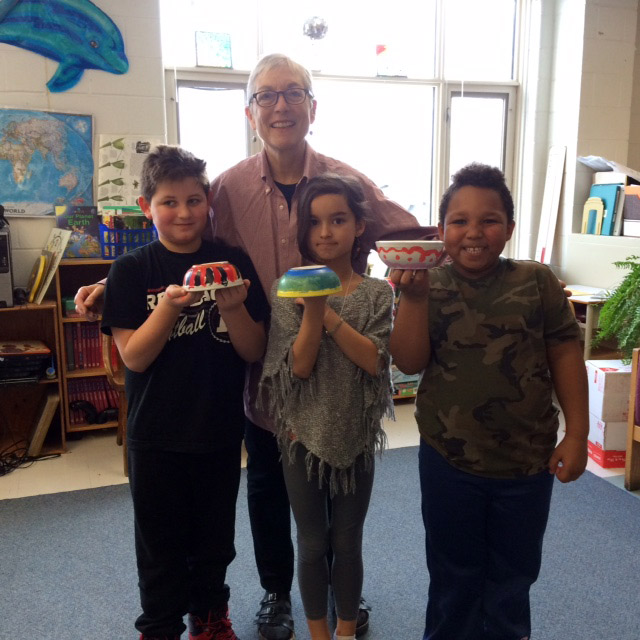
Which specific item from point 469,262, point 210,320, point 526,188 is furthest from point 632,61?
point 210,320

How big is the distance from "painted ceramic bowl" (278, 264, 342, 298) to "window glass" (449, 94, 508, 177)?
3192 mm

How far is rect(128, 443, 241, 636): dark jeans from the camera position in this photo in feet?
4.63

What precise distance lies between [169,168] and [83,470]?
201cm

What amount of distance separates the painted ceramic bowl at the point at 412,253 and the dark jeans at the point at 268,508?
2.24 feet

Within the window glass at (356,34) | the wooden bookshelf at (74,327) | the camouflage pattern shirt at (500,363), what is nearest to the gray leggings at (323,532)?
the camouflage pattern shirt at (500,363)

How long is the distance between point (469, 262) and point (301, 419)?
50 cm

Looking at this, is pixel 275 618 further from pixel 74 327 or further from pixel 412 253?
pixel 74 327

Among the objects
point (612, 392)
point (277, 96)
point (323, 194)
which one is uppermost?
point (277, 96)

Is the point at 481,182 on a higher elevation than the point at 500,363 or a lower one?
higher

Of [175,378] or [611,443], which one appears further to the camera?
[611,443]

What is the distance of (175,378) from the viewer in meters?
1.39

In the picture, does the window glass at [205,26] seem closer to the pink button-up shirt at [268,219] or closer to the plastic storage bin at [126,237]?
the plastic storage bin at [126,237]

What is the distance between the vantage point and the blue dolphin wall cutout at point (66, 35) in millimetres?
2984

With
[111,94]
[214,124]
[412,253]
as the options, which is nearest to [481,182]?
[412,253]
